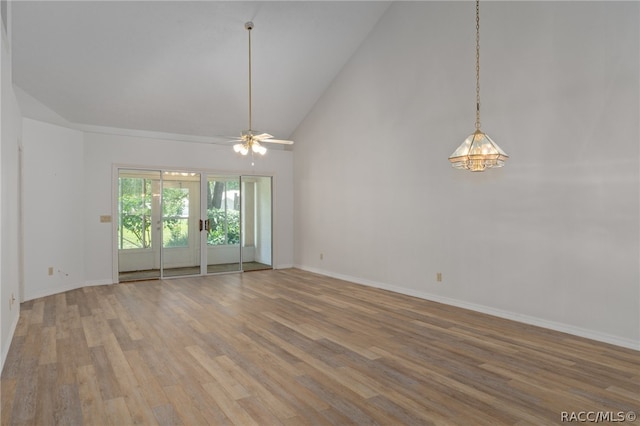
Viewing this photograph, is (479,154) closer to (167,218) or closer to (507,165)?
(507,165)

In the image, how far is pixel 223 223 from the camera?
28.4ft

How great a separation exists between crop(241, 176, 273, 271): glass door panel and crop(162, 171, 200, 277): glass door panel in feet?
3.68

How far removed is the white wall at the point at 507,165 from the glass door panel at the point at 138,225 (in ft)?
12.9

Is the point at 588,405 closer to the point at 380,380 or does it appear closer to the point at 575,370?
the point at 575,370

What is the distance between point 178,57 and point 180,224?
11.3 feet

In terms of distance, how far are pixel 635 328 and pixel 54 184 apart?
807 centimetres

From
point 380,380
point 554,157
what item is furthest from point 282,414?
point 554,157

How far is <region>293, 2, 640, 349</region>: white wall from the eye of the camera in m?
3.97

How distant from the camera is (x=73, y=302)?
230 inches

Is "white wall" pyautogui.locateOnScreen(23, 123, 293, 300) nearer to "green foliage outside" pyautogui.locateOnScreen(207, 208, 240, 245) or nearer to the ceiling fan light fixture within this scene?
"green foliage outside" pyautogui.locateOnScreen(207, 208, 240, 245)

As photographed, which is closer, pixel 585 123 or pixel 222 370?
pixel 222 370

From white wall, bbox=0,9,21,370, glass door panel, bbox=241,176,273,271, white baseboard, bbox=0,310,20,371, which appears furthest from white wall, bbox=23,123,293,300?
white wall, bbox=0,9,21,370

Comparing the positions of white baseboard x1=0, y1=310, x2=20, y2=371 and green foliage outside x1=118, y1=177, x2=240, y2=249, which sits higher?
green foliage outside x1=118, y1=177, x2=240, y2=249

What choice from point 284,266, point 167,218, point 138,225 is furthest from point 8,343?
point 284,266
